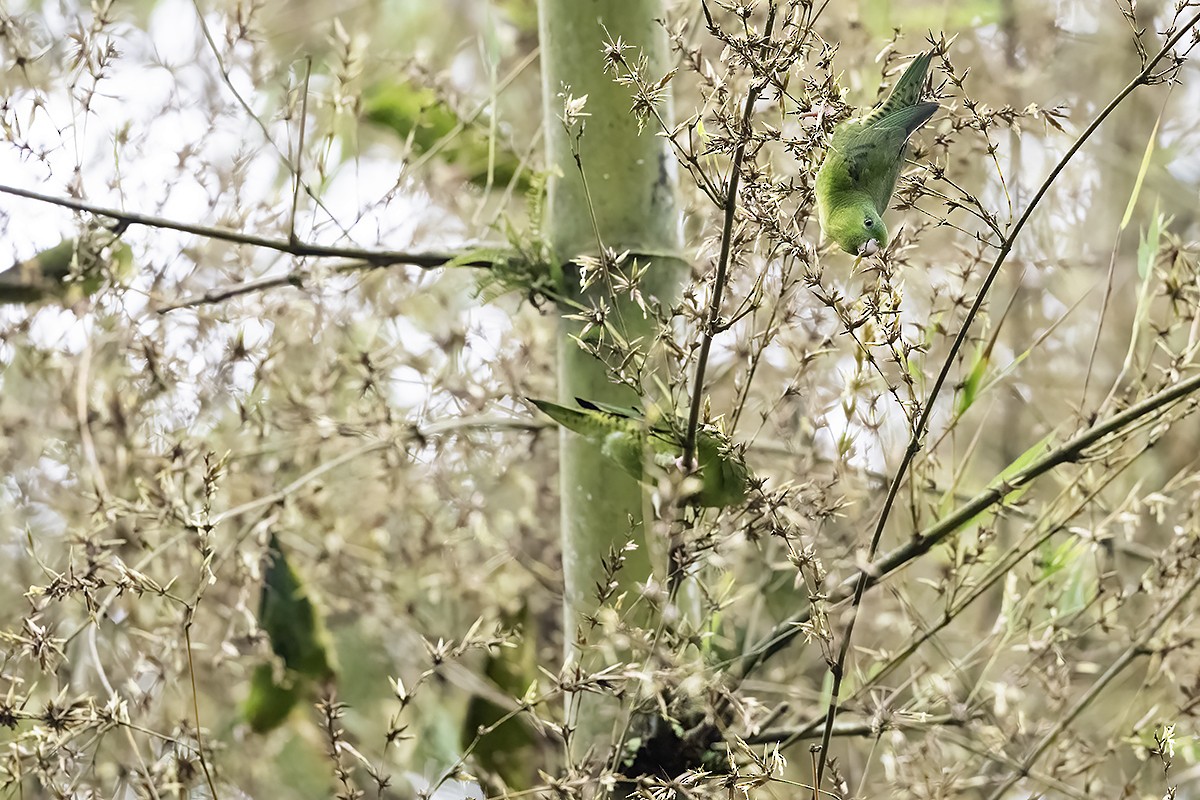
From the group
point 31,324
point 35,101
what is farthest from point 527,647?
point 35,101

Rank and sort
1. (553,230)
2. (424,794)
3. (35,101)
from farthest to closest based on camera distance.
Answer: (553,230) → (35,101) → (424,794)

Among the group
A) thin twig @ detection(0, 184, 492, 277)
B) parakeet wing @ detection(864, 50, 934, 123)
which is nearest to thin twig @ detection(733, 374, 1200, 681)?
parakeet wing @ detection(864, 50, 934, 123)

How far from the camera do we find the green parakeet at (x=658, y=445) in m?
0.80

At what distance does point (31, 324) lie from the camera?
128 centimetres

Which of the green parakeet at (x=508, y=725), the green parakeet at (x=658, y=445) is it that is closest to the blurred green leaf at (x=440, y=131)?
the green parakeet at (x=658, y=445)

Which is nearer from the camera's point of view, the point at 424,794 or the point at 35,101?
the point at 424,794

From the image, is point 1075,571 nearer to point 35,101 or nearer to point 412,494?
point 412,494

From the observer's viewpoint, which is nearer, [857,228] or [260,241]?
[857,228]

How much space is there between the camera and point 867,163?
70 cm

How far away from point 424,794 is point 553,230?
569mm

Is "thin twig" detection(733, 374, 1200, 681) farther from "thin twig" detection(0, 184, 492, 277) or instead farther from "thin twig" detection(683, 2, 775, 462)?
"thin twig" detection(0, 184, 492, 277)

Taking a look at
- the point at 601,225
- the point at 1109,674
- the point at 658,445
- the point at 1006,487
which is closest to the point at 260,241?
the point at 601,225

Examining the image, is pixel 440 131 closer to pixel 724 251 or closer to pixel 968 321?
pixel 724 251

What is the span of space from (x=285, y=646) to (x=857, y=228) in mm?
986
